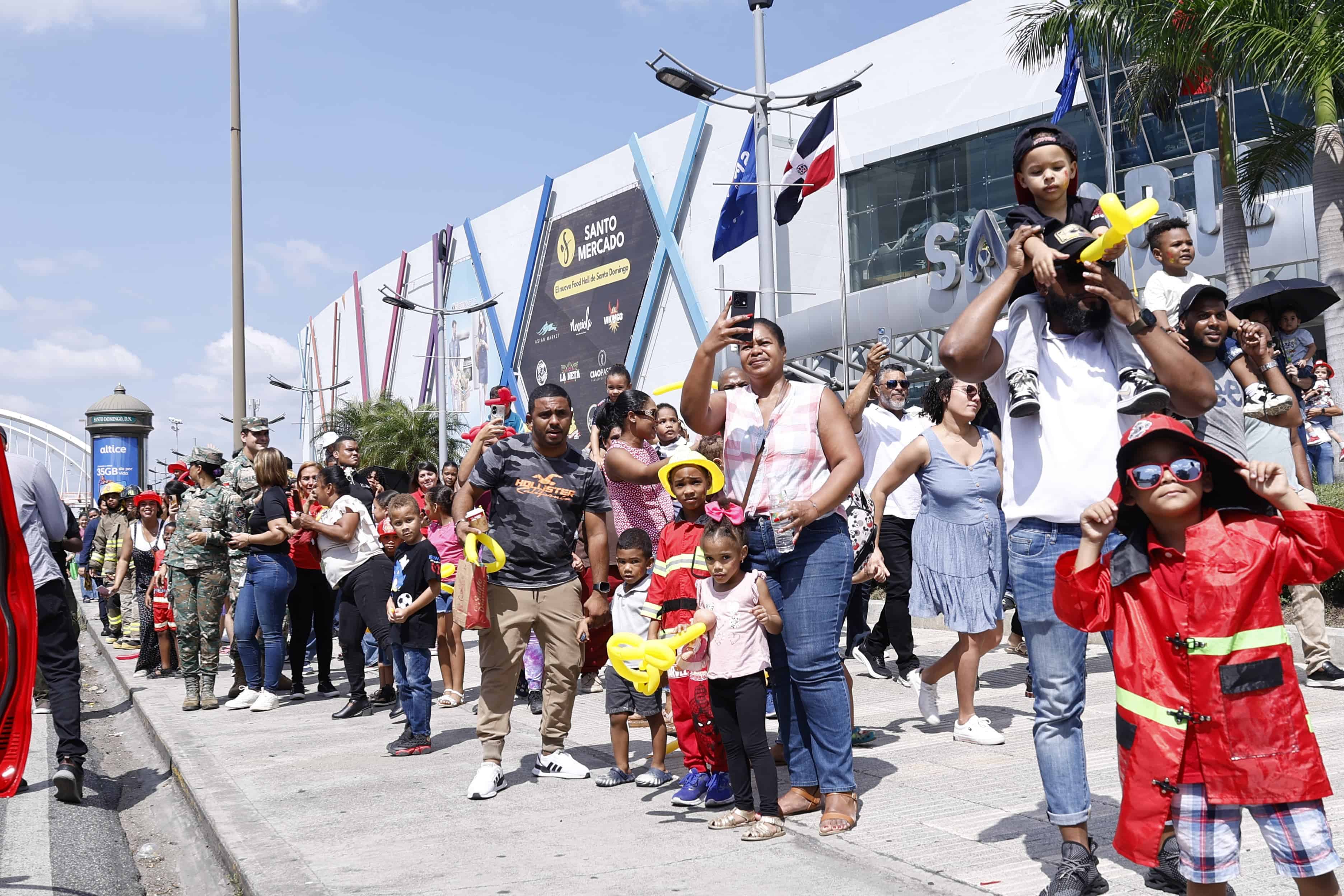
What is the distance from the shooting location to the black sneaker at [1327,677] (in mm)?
6699

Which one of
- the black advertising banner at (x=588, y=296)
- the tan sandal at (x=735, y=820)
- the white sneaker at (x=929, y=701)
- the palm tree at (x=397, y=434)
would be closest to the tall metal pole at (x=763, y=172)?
the white sneaker at (x=929, y=701)

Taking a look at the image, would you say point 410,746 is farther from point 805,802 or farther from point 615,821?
point 805,802

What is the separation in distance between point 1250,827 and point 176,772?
543 centimetres

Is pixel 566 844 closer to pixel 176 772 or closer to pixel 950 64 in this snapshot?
pixel 176 772

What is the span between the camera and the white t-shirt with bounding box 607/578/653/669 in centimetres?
623

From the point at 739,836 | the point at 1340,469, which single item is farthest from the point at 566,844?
the point at 1340,469

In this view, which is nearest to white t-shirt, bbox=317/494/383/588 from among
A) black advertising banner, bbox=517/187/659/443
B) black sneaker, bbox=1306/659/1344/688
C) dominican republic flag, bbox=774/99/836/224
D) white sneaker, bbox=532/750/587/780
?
white sneaker, bbox=532/750/587/780

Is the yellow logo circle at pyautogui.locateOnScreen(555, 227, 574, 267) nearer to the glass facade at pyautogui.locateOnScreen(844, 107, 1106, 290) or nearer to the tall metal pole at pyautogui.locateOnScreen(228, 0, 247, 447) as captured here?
the glass facade at pyautogui.locateOnScreen(844, 107, 1106, 290)

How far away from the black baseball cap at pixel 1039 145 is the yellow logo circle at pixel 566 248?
43.9 m

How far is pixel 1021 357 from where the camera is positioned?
3664mm

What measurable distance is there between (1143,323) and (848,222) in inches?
1185

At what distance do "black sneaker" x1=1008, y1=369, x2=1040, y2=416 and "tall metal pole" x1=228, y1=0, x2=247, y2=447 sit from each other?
12.3 metres

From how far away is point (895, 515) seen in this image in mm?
7750

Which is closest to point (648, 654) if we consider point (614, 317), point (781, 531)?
point (781, 531)
